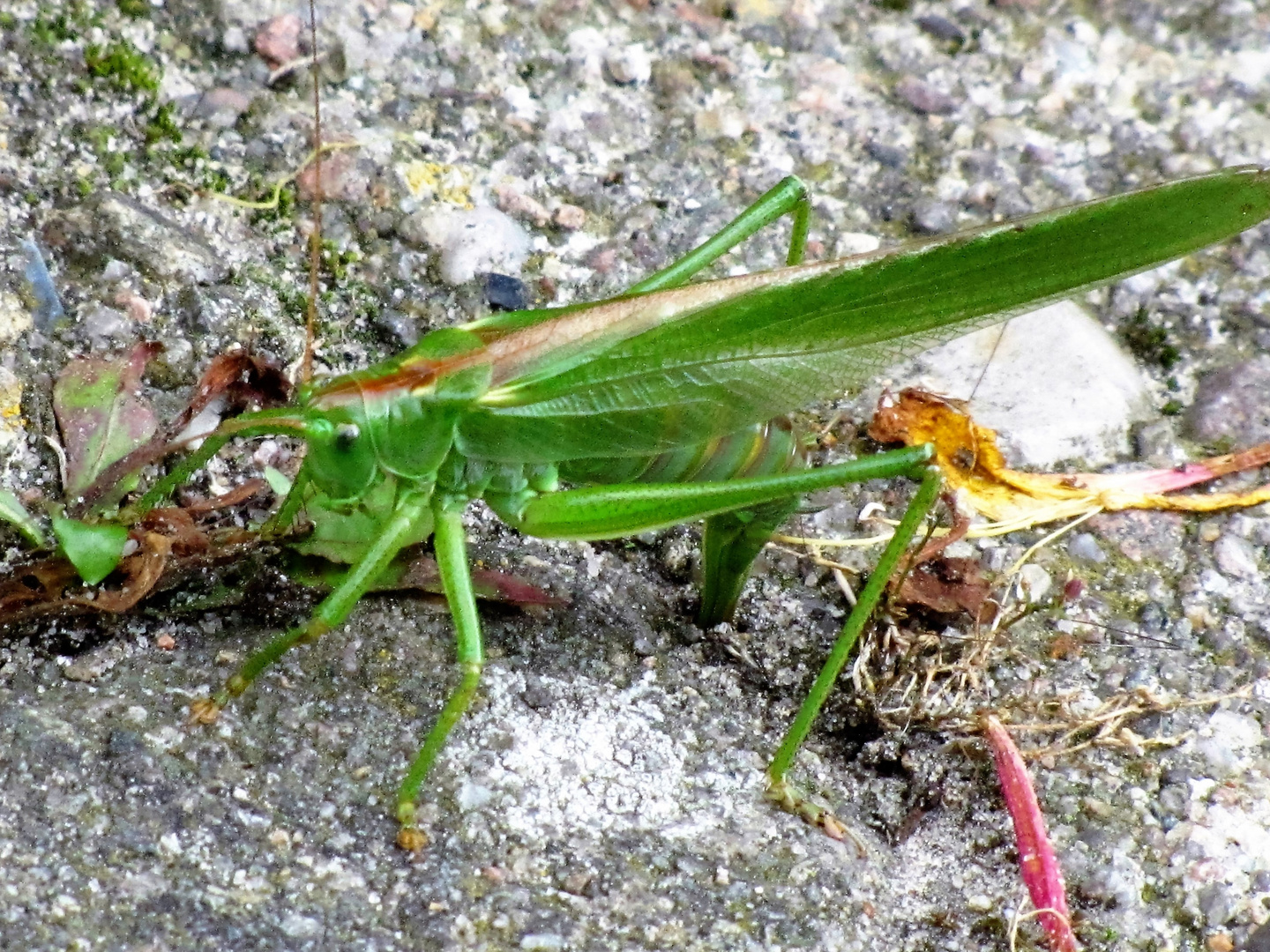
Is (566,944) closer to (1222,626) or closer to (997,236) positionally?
(997,236)

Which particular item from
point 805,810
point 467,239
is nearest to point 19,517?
point 467,239

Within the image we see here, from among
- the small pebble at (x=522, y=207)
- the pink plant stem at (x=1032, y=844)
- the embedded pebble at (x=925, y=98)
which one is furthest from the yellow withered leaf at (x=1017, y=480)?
the embedded pebble at (x=925, y=98)

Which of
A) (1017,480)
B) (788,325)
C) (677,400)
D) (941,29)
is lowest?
(1017,480)

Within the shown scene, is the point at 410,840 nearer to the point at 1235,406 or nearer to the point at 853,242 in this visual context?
the point at 853,242

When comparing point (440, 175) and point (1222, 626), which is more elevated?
point (440, 175)

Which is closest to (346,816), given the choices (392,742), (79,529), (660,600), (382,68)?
(392,742)

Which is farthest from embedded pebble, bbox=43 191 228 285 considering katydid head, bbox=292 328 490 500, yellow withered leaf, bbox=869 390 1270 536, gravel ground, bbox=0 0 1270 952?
yellow withered leaf, bbox=869 390 1270 536

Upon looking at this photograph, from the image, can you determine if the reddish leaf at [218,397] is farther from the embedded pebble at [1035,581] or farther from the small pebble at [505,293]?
the embedded pebble at [1035,581]
